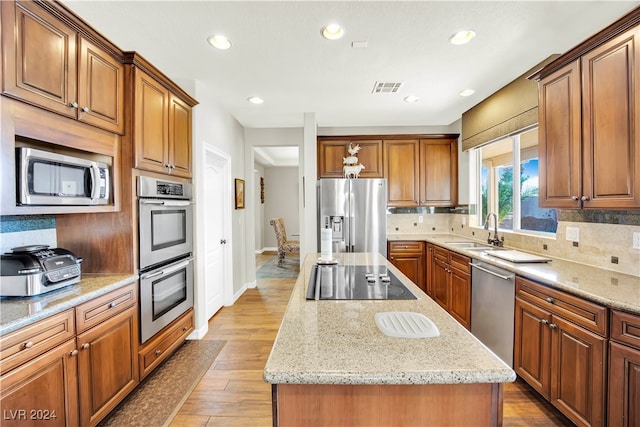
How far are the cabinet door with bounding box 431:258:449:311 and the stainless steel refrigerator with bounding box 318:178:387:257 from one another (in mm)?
708

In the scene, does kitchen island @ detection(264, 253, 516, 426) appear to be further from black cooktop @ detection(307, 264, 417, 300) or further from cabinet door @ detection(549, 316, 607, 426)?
cabinet door @ detection(549, 316, 607, 426)

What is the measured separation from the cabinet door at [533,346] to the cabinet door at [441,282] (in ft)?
4.19

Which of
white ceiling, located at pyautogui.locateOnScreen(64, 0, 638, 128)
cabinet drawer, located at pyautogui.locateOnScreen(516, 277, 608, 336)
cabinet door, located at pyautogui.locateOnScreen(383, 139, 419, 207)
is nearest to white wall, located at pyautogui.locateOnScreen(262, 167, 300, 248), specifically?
cabinet door, located at pyautogui.locateOnScreen(383, 139, 419, 207)

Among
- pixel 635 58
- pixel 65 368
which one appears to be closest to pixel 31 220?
pixel 65 368

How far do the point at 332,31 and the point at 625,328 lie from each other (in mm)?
2438

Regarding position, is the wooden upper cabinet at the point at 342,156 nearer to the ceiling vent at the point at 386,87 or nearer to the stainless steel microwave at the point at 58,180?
the ceiling vent at the point at 386,87

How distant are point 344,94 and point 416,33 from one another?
1.23m

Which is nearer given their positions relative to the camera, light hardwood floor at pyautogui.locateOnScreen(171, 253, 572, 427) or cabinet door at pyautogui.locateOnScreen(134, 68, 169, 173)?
light hardwood floor at pyautogui.locateOnScreen(171, 253, 572, 427)

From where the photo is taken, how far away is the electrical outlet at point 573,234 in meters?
2.30

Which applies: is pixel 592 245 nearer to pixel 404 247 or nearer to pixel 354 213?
pixel 404 247

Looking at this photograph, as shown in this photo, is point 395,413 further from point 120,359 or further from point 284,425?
point 120,359

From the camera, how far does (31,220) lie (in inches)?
73.3

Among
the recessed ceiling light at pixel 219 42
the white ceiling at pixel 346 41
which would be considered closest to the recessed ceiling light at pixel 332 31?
the white ceiling at pixel 346 41

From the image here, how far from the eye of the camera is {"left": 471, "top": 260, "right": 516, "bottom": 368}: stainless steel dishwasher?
226cm
